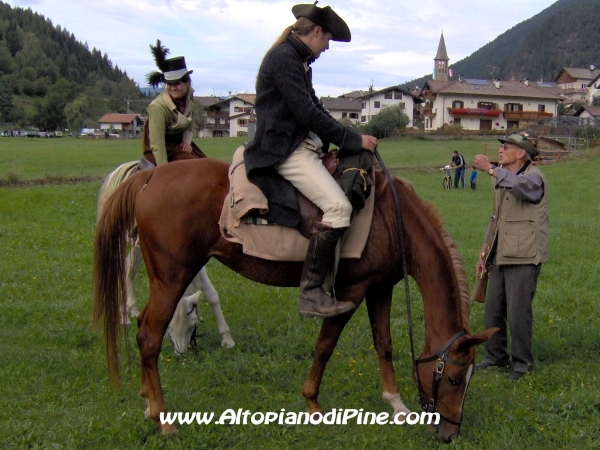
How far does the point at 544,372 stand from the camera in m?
5.36

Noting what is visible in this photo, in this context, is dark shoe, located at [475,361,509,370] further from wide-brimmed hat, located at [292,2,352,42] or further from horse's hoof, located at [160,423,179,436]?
wide-brimmed hat, located at [292,2,352,42]

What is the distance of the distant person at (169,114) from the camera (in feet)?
18.1

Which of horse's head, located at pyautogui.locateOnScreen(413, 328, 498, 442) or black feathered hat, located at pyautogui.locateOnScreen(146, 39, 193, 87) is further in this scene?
black feathered hat, located at pyautogui.locateOnScreen(146, 39, 193, 87)

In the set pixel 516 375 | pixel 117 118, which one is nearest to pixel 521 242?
pixel 516 375

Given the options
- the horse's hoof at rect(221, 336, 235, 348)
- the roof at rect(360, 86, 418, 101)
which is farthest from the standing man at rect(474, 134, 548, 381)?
the roof at rect(360, 86, 418, 101)

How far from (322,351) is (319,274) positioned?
0.75 metres

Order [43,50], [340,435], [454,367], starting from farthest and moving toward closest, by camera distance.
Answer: [43,50]
[340,435]
[454,367]

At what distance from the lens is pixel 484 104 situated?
78.2 m

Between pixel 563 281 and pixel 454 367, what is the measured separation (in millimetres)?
5377

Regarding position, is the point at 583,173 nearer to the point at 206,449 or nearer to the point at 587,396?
the point at 587,396

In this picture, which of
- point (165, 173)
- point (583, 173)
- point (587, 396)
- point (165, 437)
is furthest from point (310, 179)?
point (583, 173)

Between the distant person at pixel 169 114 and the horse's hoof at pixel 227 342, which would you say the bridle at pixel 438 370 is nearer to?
the horse's hoof at pixel 227 342

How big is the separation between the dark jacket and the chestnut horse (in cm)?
A: 38

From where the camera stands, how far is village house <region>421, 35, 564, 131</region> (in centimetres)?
7662
